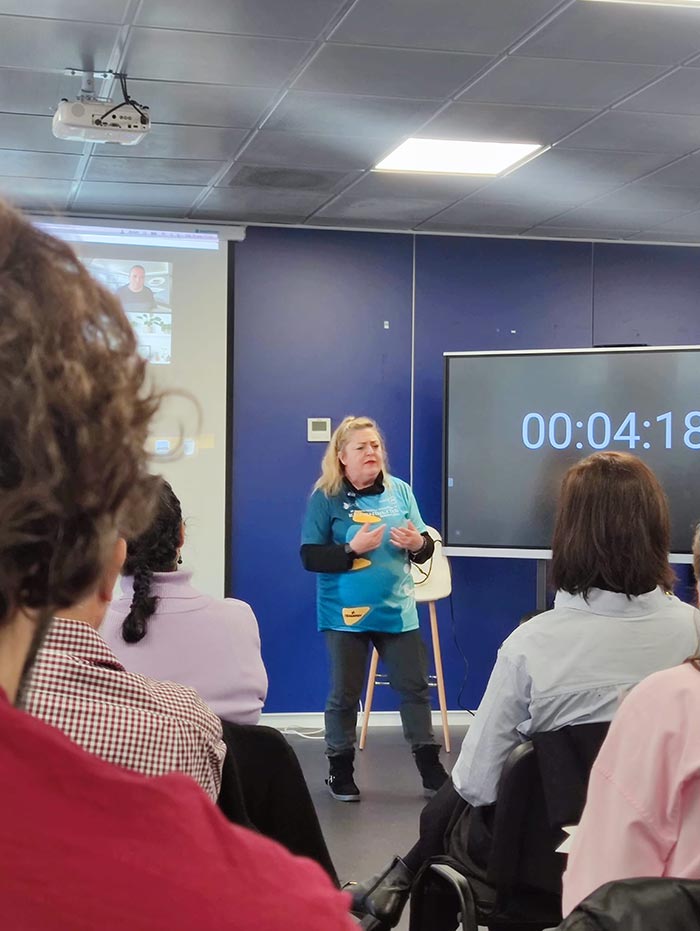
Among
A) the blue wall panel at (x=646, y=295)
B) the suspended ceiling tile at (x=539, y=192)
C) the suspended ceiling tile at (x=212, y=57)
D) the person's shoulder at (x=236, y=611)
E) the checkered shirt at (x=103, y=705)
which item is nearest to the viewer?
the checkered shirt at (x=103, y=705)

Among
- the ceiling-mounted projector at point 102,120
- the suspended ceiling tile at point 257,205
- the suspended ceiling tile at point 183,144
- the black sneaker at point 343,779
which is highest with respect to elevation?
the suspended ceiling tile at point 183,144

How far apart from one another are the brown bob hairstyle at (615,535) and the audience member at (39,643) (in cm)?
167

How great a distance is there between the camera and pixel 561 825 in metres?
2.01

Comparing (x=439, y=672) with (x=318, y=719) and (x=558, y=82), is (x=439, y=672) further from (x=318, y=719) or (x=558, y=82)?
(x=558, y=82)

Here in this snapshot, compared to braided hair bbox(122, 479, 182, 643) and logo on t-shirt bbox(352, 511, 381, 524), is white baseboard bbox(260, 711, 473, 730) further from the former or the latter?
braided hair bbox(122, 479, 182, 643)

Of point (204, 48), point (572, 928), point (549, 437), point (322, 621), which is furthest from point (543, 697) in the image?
point (549, 437)

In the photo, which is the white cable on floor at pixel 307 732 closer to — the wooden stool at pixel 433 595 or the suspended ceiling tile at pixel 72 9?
the wooden stool at pixel 433 595

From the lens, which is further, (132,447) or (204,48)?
(204,48)

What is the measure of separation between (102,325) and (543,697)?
175 cm

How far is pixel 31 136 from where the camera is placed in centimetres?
441

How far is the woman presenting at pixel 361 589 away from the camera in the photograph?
14.9ft

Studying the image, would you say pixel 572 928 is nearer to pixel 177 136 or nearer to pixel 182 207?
pixel 177 136

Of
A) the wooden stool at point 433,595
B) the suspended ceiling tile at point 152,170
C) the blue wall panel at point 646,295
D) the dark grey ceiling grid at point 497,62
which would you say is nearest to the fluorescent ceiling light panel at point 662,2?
the dark grey ceiling grid at point 497,62

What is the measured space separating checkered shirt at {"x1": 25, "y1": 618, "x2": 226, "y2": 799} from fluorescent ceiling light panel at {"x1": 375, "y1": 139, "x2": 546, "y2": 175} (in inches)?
142
